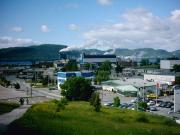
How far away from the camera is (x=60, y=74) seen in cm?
3005

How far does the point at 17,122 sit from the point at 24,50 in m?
88.9

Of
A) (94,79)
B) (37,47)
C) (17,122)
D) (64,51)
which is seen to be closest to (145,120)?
(17,122)

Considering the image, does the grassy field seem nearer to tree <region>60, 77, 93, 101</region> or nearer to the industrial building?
tree <region>60, 77, 93, 101</region>

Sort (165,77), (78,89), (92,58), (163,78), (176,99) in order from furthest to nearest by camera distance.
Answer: (92,58)
(163,78)
(165,77)
(78,89)
(176,99)

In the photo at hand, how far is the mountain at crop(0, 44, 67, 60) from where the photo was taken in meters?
87.2

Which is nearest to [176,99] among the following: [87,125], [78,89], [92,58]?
[78,89]

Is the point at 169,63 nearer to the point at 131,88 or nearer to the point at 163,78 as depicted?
the point at 163,78

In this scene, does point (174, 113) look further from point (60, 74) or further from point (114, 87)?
point (60, 74)

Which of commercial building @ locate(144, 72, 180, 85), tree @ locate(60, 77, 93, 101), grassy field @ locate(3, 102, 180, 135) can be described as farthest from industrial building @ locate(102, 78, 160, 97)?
grassy field @ locate(3, 102, 180, 135)

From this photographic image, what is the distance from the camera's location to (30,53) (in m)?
101

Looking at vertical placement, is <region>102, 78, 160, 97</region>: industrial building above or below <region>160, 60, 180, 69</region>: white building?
below

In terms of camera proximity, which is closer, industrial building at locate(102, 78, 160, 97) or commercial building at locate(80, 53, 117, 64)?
industrial building at locate(102, 78, 160, 97)

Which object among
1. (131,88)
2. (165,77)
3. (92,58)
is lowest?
(131,88)

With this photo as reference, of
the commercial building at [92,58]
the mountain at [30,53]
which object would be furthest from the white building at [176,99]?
the mountain at [30,53]
